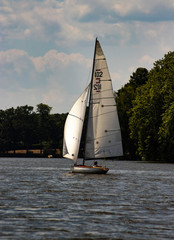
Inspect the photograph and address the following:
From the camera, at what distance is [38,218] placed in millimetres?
23828

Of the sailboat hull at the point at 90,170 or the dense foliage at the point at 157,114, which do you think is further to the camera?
the dense foliage at the point at 157,114

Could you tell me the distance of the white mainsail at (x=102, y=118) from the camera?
58.7 meters

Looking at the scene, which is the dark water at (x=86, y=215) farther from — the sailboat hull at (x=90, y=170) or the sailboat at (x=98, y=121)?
the sailboat at (x=98, y=121)

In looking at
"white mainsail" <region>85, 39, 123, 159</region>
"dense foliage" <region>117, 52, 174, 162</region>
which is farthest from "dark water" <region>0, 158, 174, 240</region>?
"dense foliage" <region>117, 52, 174, 162</region>

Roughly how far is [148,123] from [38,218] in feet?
274

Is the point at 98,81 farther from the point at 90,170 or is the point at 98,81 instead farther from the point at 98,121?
the point at 90,170

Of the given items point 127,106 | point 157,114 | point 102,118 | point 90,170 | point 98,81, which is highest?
point 127,106

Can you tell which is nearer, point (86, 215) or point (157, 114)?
point (86, 215)

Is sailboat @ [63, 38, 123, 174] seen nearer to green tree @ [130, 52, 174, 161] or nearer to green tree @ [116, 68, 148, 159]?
green tree @ [130, 52, 174, 161]

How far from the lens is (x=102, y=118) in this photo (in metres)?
58.9

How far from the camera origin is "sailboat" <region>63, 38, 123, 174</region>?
58.7 m

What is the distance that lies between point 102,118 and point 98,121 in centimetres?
54

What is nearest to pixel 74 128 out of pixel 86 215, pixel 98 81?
pixel 98 81

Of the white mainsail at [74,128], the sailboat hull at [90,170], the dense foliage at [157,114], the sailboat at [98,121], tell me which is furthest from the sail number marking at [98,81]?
the dense foliage at [157,114]
